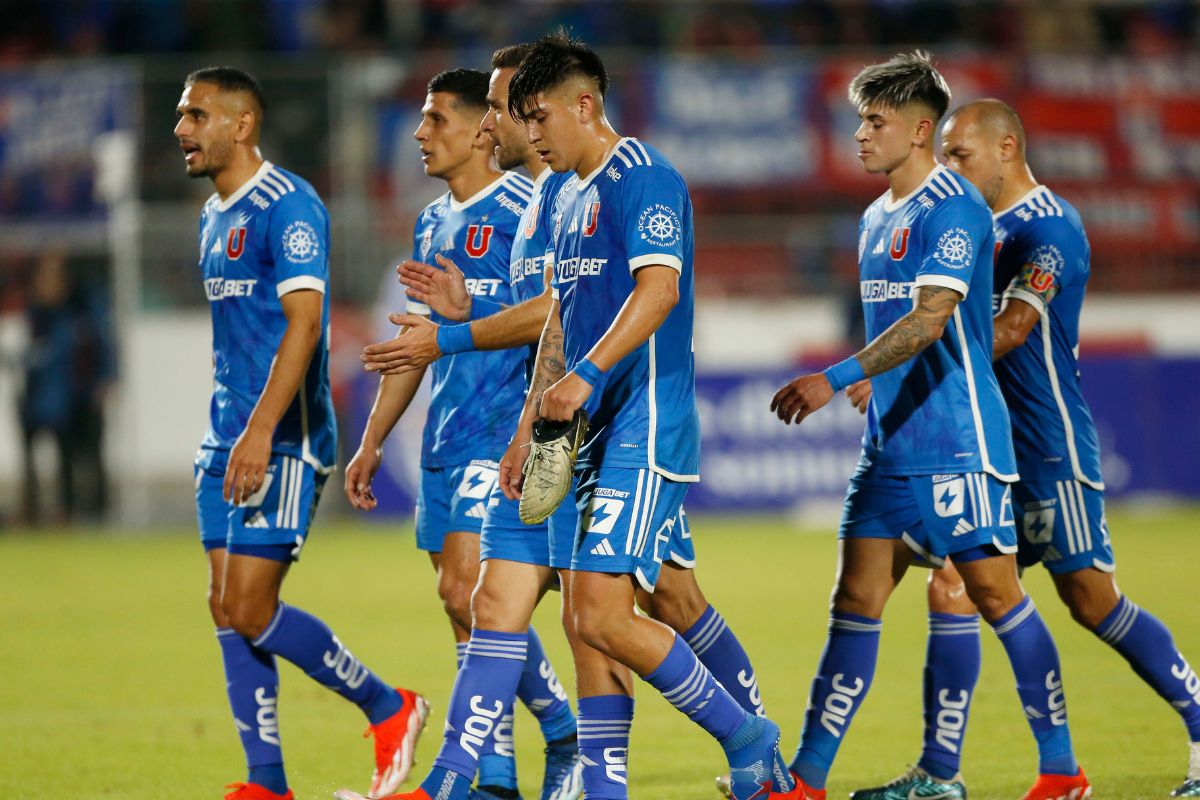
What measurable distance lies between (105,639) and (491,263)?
5543mm

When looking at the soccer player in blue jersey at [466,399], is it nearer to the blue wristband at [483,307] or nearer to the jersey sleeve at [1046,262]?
the blue wristband at [483,307]

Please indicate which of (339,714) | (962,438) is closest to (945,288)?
(962,438)

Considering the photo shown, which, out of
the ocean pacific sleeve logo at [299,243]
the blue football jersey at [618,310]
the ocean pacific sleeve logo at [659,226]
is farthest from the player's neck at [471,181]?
the ocean pacific sleeve logo at [659,226]

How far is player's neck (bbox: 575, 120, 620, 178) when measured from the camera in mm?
5180

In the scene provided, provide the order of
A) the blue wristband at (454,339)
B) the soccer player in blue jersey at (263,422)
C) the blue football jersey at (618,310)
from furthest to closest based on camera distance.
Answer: the soccer player in blue jersey at (263,422) < the blue wristband at (454,339) < the blue football jersey at (618,310)

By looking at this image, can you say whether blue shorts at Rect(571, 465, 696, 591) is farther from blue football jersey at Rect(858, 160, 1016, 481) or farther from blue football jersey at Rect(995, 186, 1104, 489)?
blue football jersey at Rect(995, 186, 1104, 489)

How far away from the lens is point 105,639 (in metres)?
10.7

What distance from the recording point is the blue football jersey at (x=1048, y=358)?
6.32 metres

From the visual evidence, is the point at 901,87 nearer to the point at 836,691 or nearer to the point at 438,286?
the point at 438,286

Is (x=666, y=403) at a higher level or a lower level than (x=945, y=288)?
lower

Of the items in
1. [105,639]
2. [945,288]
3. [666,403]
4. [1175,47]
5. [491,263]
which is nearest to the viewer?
[666,403]

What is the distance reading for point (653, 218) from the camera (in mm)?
4969

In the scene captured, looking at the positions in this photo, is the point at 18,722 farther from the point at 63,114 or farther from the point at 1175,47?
the point at 1175,47

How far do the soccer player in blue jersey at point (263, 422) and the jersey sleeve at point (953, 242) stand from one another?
221 cm
